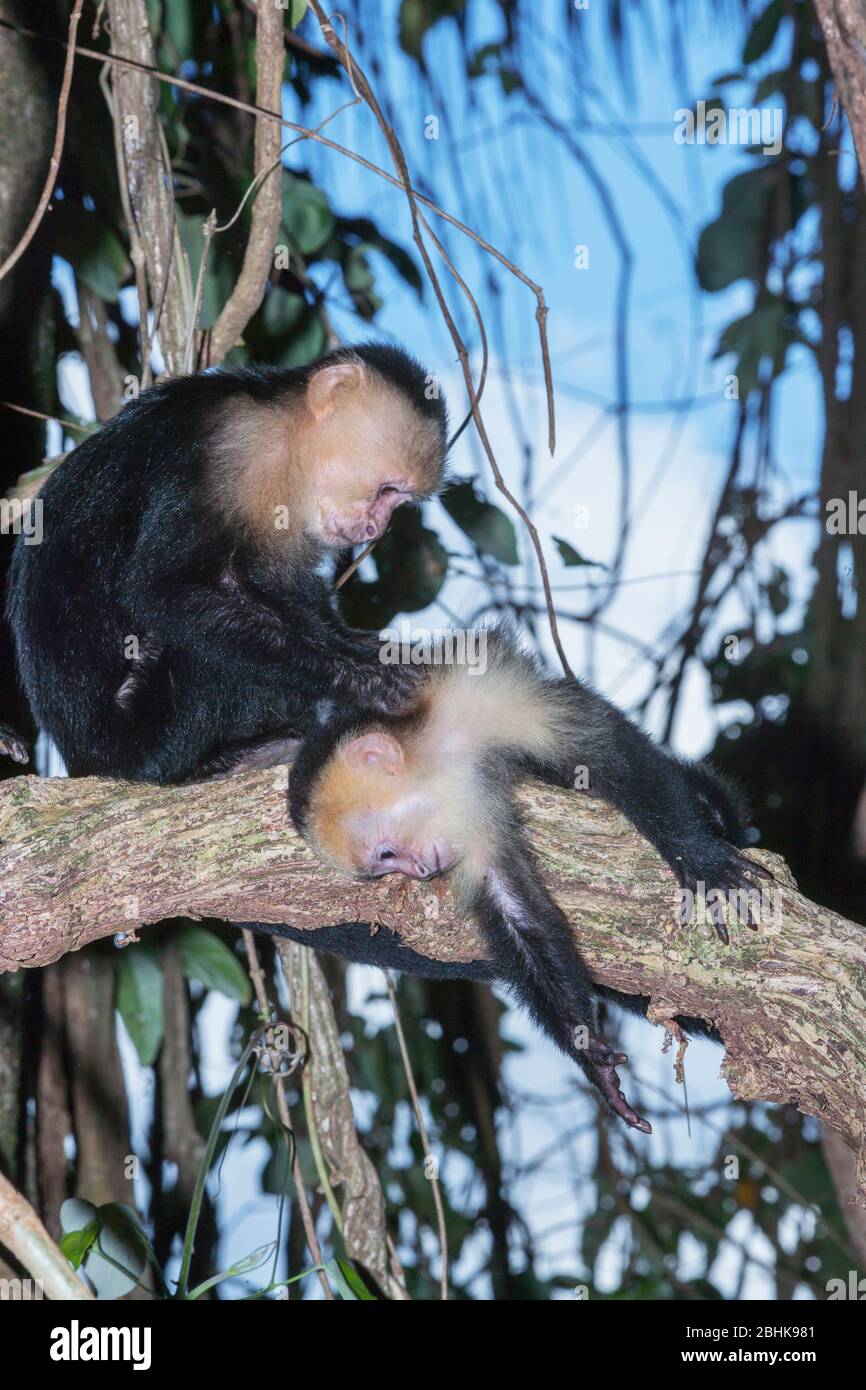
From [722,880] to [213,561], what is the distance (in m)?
1.22

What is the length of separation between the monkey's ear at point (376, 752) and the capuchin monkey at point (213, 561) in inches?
4.2

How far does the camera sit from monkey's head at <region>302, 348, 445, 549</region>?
280 cm

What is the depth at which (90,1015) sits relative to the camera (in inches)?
147

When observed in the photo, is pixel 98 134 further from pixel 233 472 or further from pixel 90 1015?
pixel 90 1015

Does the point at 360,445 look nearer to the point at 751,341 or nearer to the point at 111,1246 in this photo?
the point at 111,1246

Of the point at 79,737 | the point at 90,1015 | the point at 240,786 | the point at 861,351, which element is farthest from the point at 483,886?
the point at 861,351

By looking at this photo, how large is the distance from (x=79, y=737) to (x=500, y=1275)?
133 inches

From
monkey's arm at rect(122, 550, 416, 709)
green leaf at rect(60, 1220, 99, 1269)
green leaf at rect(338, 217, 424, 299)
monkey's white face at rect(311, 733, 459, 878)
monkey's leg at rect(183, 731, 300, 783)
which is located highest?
green leaf at rect(338, 217, 424, 299)

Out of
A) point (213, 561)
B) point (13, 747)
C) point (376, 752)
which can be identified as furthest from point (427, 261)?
point (13, 747)

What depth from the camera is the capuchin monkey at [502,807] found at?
7.26ft

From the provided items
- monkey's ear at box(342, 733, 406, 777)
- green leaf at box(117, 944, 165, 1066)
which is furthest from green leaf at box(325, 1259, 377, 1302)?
monkey's ear at box(342, 733, 406, 777)

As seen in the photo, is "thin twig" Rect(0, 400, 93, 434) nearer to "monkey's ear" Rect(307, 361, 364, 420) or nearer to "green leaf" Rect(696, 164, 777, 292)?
"monkey's ear" Rect(307, 361, 364, 420)

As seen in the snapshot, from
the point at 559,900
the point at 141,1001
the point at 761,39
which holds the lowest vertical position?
the point at 141,1001

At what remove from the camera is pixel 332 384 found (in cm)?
281
